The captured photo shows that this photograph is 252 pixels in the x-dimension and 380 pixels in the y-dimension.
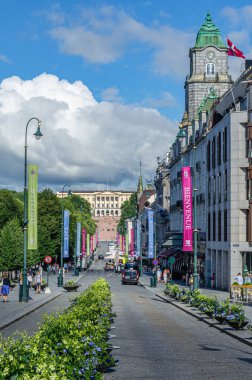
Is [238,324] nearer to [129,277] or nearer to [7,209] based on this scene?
[129,277]

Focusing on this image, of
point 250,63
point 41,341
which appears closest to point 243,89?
point 250,63

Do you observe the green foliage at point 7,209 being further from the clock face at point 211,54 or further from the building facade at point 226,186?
Result: the building facade at point 226,186

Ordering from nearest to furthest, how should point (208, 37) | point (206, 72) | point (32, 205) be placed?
point (32, 205) < point (206, 72) < point (208, 37)

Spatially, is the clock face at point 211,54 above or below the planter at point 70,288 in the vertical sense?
above

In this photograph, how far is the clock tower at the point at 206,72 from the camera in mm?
91188

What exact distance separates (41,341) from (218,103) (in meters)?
57.8

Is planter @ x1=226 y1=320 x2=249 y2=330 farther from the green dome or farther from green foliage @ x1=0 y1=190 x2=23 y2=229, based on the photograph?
green foliage @ x1=0 y1=190 x2=23 y2=229

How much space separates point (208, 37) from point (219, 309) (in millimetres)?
70055

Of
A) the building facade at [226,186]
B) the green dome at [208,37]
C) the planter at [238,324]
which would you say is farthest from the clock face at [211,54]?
the planter at [238,324]

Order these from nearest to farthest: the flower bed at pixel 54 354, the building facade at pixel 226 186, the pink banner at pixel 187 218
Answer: the flower bed at pixel 54 354 → the building facade at pixel 226 186 → the pink banner at pixel 187 218

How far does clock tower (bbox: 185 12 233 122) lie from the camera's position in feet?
299

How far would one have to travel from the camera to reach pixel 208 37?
9269cm

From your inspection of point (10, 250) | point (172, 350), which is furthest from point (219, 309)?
point (10, 250)

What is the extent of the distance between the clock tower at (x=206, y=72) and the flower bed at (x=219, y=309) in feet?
175
